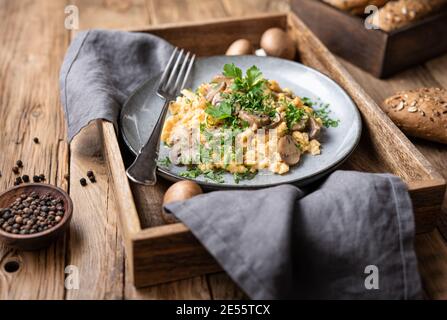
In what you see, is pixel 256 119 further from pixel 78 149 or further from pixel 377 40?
pixel 377 40

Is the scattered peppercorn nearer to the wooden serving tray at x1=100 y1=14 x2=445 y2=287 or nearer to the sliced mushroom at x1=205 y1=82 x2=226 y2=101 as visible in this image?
the wooden serving tray at x1=100 y1=14 x2=445 y2=287

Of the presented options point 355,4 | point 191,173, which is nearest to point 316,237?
point 191,173

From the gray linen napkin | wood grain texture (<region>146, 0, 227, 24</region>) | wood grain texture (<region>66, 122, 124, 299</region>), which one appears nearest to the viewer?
wood grain texture (<region>66, 122, 124, 299</region>)

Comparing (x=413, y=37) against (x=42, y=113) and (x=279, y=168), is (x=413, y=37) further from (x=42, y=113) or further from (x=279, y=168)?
(x=42, y=113)

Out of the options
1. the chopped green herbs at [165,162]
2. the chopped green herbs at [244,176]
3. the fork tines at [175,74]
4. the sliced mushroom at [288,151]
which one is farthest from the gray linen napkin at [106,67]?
the sliced mushroom at [288,151]

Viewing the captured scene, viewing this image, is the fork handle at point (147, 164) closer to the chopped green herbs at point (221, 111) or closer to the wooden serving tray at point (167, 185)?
the wooden serving tray at point (167, 185)

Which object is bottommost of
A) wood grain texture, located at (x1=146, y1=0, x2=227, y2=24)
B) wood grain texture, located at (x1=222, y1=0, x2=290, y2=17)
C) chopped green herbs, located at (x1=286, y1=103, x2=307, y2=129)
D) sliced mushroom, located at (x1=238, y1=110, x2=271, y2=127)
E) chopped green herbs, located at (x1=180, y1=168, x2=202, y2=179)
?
wood grain texture, located at (x1=222, y1=0, x2=290, y2=17)

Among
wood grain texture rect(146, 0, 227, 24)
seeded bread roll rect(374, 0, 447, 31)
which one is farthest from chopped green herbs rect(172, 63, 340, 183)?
wood grain texture rect(146, 0, 227, 24)
